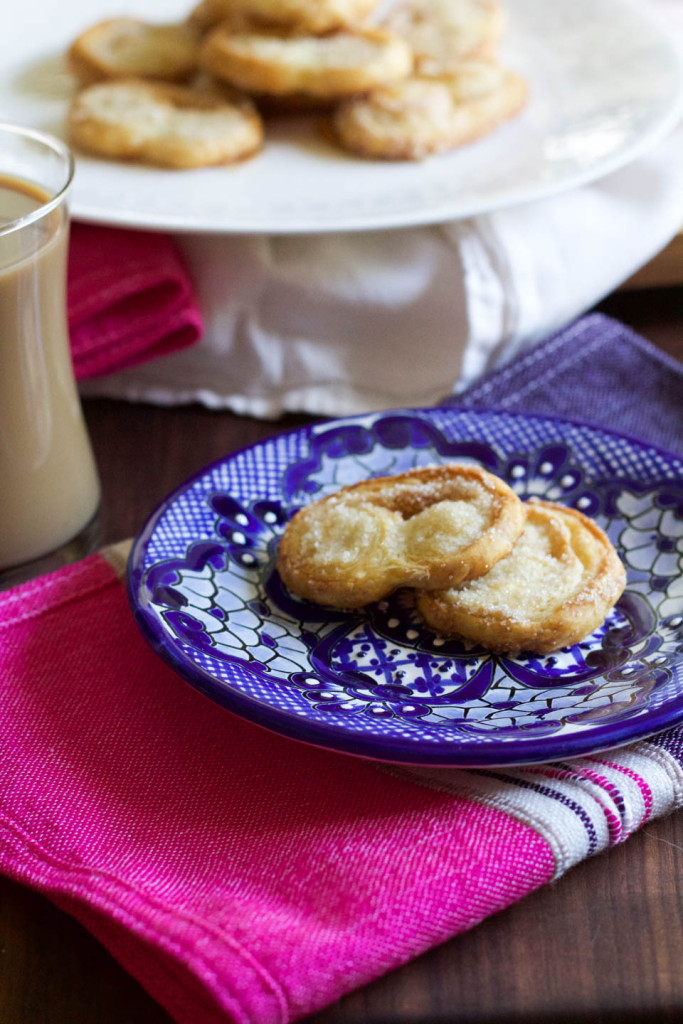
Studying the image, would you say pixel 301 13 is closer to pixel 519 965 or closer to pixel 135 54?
pixel 135 54

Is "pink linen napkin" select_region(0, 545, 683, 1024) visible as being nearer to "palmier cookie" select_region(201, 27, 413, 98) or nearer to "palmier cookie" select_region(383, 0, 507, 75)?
"palmier cookie" select_region(201, 27, 413, 98)

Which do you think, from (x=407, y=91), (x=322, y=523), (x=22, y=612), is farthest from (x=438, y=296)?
(x=22, y=612)

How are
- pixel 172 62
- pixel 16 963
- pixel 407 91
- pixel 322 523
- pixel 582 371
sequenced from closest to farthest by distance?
pixel 16 963
pixel 322 523
pixel 582 371
pixel 407 91
pixel 172 62

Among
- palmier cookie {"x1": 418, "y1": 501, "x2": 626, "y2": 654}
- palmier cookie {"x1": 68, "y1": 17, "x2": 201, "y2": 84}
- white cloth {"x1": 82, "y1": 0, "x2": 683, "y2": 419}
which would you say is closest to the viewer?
palmier cookie {"x1": 418, "y1": 501, "x2": 626, "y2": 654}

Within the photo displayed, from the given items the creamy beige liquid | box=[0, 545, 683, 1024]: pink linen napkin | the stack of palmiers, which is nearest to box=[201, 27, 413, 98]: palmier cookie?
the stack of palmiers

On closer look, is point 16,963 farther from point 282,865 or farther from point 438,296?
point 438,296

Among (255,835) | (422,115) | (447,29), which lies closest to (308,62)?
(422,115)

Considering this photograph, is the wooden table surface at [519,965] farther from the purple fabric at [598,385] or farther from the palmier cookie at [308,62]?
the palmier cookie at [308,62]
